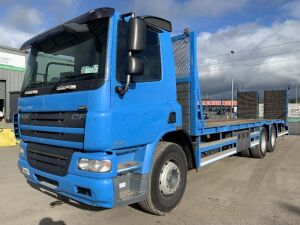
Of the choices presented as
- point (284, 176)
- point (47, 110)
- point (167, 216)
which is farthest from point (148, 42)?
point (284, 176)

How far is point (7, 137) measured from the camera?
13086 millimetres

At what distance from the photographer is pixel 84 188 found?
3.83 m

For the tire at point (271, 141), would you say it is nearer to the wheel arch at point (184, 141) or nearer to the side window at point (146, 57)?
the wheel arch at point (184, 141)

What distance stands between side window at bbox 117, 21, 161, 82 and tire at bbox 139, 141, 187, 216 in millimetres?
1041

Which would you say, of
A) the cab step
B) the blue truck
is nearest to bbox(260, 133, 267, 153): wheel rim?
Result: the cab step

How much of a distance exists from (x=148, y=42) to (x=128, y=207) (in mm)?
2582

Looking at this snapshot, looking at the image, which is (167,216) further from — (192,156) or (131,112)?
(131,112)

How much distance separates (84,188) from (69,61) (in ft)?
5.53

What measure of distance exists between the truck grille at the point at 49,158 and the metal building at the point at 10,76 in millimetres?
23742

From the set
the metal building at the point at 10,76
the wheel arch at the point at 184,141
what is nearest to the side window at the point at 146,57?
the wheel arch at the point at 184,141

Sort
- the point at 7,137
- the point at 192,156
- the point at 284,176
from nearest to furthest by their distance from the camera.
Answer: the point at 192,156
the point at 284,176
the point at 7,137

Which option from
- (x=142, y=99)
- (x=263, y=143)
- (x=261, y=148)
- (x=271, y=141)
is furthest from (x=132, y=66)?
(x=271, y=141)

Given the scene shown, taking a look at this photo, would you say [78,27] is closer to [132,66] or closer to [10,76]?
[132,66]

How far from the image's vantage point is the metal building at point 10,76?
2689 cm
